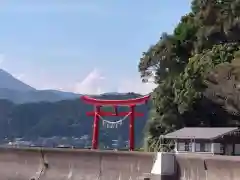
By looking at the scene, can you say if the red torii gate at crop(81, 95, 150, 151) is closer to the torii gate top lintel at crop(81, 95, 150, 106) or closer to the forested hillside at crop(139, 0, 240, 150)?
the torii gate top lintel at crop(81, 95, 150, 106)

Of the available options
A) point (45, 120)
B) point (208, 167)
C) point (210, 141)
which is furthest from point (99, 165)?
point (45, 120)

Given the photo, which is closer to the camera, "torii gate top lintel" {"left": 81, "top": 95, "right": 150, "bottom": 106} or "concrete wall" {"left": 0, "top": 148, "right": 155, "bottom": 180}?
"concrete wall" {"left": 0, "top": 148, "right": 155, "bottom": 180}

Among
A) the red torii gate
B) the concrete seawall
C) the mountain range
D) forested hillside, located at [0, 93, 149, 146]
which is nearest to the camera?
the concrete seawall

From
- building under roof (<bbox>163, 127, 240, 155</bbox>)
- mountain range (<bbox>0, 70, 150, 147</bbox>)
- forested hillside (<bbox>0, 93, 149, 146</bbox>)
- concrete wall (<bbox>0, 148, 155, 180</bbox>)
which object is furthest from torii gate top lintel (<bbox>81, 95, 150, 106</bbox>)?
forested hillside (<bbox>0, 93, 149, 146</bbox>)

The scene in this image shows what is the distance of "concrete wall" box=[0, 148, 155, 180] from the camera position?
30250 mm

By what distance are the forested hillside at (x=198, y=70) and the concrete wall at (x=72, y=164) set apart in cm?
887

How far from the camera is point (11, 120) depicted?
6255 inches

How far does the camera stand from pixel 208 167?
84.2 feet

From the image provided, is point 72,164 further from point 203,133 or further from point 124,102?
point 124,102

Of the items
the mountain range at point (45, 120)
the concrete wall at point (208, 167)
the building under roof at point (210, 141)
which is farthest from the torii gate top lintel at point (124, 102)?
the mountain range at point (45, 120)

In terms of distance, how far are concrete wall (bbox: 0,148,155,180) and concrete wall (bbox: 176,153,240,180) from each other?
96.3 inches

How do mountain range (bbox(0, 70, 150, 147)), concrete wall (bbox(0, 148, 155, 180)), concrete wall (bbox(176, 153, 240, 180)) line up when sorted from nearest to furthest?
concrete wall (bbox(176, 153, 240, 180)) → concrete wall (bbox(0, 148, 155, 180)) → mountain range (bbox(0, 70, 150, 147))

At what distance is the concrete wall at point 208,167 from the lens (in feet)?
80.1

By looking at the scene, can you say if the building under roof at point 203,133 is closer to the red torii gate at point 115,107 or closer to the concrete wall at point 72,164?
the concrete wall at point 72,164
